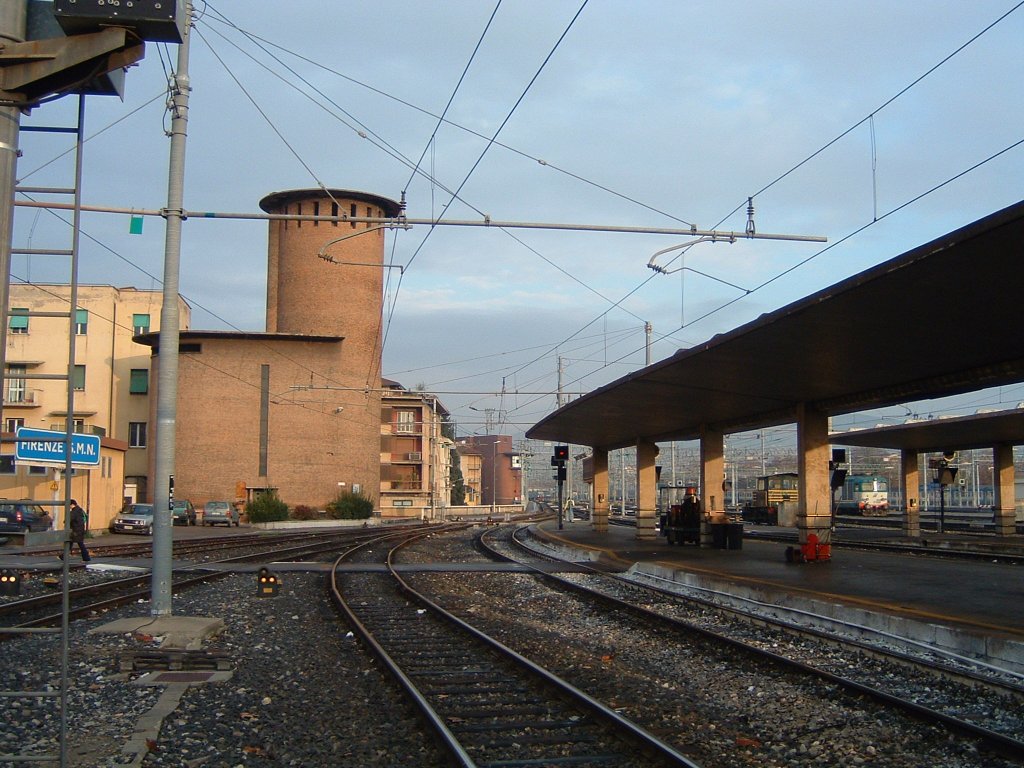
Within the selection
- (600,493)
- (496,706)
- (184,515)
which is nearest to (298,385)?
(184,515)

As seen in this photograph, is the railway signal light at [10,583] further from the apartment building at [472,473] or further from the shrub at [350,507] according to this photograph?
the apartment building at [472,473]

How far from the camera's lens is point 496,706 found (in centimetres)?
847

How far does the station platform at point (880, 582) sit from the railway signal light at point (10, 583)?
1241 centimetres

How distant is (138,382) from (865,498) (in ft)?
193

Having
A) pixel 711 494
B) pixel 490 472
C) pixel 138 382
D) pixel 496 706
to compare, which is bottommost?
pixel 496 706

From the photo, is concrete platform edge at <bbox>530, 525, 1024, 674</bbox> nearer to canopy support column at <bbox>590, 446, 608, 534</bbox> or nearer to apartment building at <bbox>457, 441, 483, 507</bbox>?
canopy support column at <bbox>590, 446, 608, 534</bbox>

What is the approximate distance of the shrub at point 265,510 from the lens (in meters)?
59.6

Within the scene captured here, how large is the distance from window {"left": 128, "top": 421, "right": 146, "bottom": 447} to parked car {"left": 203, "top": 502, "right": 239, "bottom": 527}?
16.2m

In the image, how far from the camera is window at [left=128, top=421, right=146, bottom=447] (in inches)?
2822

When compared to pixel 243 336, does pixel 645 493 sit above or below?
below

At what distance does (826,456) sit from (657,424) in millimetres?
9738

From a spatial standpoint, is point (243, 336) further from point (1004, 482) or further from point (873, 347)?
point (873, 347)

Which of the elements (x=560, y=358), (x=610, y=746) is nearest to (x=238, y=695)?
(x=610, y=746)

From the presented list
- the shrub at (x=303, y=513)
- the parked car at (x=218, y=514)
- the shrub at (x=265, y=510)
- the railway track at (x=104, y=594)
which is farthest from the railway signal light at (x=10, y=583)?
the shrub at (x=303, y=513)
